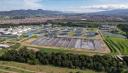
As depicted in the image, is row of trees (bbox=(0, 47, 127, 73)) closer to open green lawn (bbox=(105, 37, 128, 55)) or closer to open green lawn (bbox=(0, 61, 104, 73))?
open green lawn (bbox=(0, 61, 104, 73))

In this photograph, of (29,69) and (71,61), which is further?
(71,61)

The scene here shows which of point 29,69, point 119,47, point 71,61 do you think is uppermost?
point 71,61

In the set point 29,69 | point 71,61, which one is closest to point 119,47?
point 71,61

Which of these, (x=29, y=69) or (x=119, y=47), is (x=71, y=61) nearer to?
(x=29, y=69)

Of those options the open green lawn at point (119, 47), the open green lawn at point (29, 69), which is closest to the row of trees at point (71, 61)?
the open green lawn at point (29, 69)

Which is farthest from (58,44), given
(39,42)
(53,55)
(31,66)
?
(31,66)

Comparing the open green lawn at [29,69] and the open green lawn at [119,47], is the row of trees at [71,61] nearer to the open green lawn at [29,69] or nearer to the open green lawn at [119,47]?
the open green lawn at [29,69]

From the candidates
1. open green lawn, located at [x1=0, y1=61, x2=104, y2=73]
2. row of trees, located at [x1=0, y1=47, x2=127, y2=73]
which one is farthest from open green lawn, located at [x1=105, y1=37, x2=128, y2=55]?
open green lawn, located at [x1=0, y1=61, x2=104, y2=73]

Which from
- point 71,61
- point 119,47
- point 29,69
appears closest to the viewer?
point 29,69
